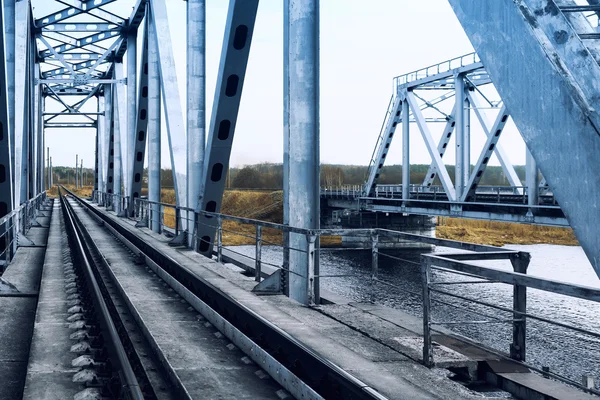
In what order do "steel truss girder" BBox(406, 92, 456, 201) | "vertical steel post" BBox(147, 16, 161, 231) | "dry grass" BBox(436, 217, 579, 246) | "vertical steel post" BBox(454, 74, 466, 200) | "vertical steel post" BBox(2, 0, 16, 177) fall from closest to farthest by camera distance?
"vertical steel post" BBox(2, 0, 16, 177)
"vertical steel post" BBox(147, 16, 161, 231)
"steel truss girder" BBox(406, 92, 456, 201)
"vertical steel post" BBox(454, 74, 466, 200)
"dry grass" BBox(436, 217, 579, 246)

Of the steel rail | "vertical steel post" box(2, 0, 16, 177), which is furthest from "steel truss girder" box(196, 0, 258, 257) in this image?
"vertical steel post" box(2, 0, 16, 177)

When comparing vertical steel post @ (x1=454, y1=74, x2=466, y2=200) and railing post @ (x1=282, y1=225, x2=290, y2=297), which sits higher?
vertical steel post @ (x1=454, y1=74, x2=466, y2=200)

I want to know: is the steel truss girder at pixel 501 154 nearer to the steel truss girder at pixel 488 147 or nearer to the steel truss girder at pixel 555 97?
the steel truss girder at pixel 488 147

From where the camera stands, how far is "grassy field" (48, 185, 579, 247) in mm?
51562

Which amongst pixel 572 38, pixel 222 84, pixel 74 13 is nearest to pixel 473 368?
pixel 572 38

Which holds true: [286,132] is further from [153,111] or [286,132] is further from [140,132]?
[140,132]

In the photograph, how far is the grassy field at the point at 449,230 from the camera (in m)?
51.6

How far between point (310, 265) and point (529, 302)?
21901 millimetres

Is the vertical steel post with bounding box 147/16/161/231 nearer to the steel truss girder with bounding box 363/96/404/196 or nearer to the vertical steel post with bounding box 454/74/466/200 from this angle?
the vertical steel post with bounding box 454/74/466/200

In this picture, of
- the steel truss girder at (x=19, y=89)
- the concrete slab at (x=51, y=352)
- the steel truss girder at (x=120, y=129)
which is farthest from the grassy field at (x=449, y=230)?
the concrete slab at (x=51, y=352)

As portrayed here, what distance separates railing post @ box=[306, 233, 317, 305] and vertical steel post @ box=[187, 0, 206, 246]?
276 inches

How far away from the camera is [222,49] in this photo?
10742mm

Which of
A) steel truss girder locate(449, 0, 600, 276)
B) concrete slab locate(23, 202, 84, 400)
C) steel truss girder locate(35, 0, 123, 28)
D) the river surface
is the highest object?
steel truss girder locate(35, 0, 123, 28)

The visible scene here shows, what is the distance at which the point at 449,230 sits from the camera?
59.9 meters
